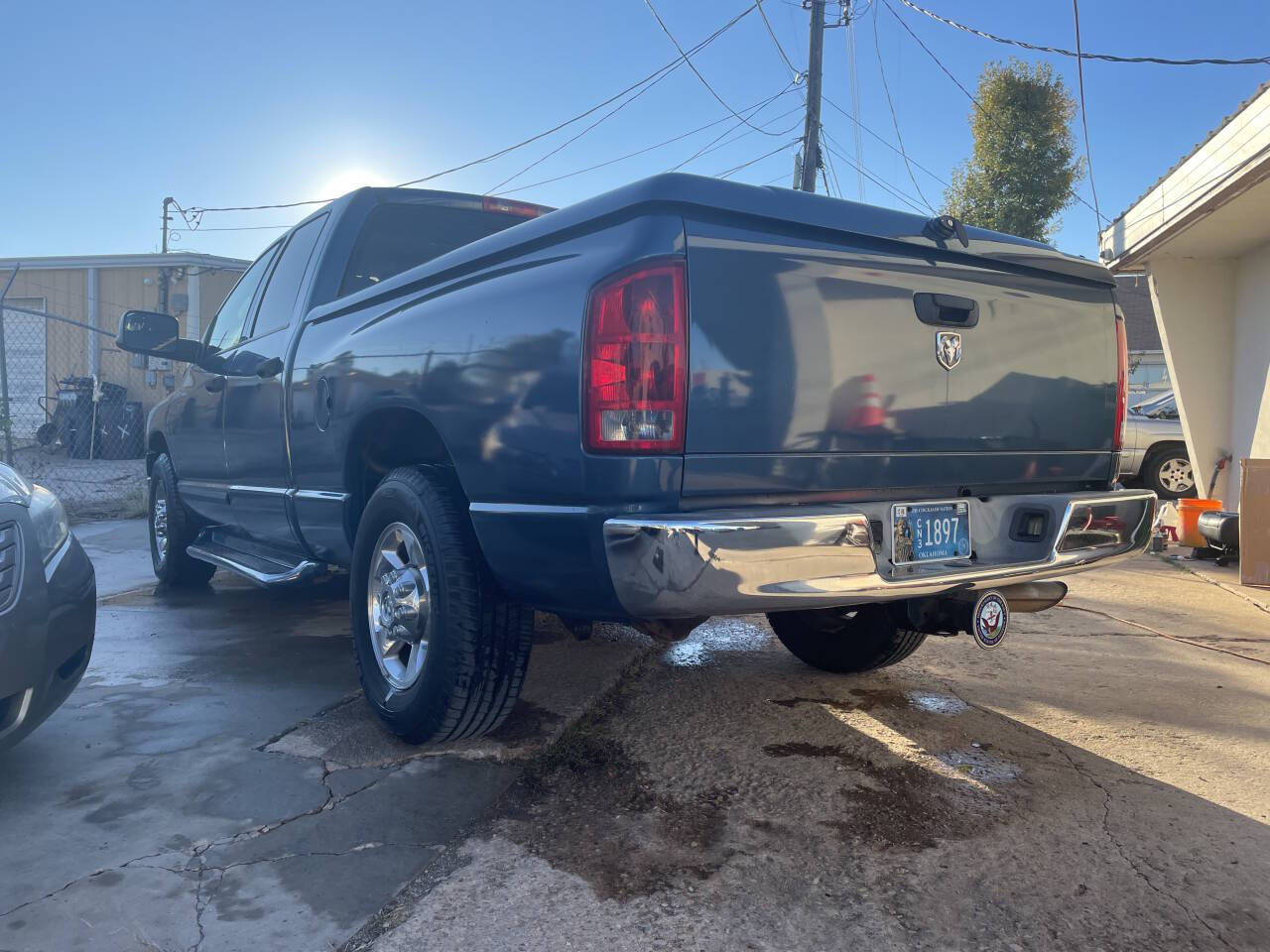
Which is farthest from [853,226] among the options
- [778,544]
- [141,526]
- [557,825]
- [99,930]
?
[141,526]

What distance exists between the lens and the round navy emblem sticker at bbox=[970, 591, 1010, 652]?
274 centimetres

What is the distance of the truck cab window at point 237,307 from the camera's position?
501 cm

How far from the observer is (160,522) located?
5.88 metres

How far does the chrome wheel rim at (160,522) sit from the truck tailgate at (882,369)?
4.35 meters

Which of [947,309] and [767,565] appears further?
[947,309]

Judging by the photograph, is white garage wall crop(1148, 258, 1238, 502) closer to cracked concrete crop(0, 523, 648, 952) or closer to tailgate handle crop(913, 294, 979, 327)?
cracked concrete crop(0, 523, 648, 952)

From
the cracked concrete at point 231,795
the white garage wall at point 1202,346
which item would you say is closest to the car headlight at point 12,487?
the cracked concrete at point 231,795

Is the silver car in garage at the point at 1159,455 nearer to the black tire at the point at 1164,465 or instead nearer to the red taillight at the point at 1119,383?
the black tire at the point at 1164,465

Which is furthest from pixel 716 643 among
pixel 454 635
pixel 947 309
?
pixel 947 309

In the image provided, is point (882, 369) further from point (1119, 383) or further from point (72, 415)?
point (72, 415)

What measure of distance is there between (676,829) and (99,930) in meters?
1.32

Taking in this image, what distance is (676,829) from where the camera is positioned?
8.29ft

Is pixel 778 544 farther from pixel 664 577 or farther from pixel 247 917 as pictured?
pixel 247 917

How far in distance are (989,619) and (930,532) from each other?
0.34 meters
